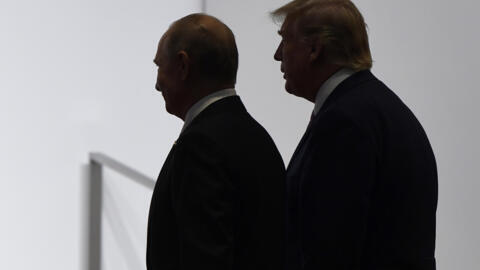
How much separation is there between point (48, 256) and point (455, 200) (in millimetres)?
1641

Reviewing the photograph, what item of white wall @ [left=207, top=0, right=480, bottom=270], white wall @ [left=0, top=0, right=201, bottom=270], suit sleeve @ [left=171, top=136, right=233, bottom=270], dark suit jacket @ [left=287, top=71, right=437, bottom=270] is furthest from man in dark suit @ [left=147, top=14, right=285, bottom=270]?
white wall @ [left=207, top=0, right=480, bottom=270]

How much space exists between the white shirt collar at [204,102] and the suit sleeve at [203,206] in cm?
10

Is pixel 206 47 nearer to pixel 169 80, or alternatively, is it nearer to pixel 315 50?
pixel 169 80

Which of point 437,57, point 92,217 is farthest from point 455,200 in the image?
point 92,217

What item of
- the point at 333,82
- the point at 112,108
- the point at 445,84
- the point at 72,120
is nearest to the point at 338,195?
the point at 333,82

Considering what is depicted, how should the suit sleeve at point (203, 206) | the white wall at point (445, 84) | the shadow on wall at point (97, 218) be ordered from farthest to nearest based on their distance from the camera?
the shadow on wall at point (97, 218), the white wall at point (445, 84), the suit sleeve at point (203, 206)

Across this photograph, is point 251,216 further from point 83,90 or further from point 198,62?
point 83,90

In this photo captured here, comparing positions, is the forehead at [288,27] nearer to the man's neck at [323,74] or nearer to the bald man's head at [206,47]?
the man's neck at [323,74]

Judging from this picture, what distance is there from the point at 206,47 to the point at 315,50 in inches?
11.4

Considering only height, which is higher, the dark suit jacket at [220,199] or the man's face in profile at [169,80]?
the man's face in profile at [169,80]

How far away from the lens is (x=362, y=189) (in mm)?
1773

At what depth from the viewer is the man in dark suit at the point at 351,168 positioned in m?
1.78

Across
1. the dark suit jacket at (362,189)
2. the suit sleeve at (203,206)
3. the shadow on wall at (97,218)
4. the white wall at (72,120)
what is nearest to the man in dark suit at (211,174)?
the suit sleeve at (203,206)

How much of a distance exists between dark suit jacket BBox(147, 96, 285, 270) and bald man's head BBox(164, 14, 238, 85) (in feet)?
0.18
